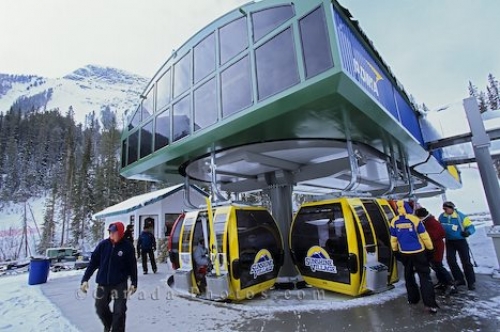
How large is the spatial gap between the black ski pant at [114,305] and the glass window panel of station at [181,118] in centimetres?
414

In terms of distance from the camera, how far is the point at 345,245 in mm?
5023

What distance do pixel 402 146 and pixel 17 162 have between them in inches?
2264

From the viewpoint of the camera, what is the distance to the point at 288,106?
4719 mm

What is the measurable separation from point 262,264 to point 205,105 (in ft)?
13.0

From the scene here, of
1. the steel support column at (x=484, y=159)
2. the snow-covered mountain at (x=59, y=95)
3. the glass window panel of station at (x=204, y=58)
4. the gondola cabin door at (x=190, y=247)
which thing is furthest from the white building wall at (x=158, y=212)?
the snow-covered mountain at (x=59, y=95)

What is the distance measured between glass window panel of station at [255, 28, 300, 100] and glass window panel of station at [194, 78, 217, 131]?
147 cm

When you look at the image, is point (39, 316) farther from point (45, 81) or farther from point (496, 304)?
point (45, 81)

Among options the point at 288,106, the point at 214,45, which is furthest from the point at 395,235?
the point at 214,45

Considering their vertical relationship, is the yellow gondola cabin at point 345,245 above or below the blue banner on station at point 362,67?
below

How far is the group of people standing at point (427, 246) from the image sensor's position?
4113mm

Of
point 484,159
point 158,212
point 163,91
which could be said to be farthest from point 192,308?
point 158,212

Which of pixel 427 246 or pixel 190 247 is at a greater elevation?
pixel 190 247

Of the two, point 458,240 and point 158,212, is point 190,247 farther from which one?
point 158,212

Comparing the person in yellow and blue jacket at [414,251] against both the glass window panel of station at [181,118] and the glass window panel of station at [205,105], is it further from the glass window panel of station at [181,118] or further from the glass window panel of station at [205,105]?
the glass window panel of station at [181,118]
